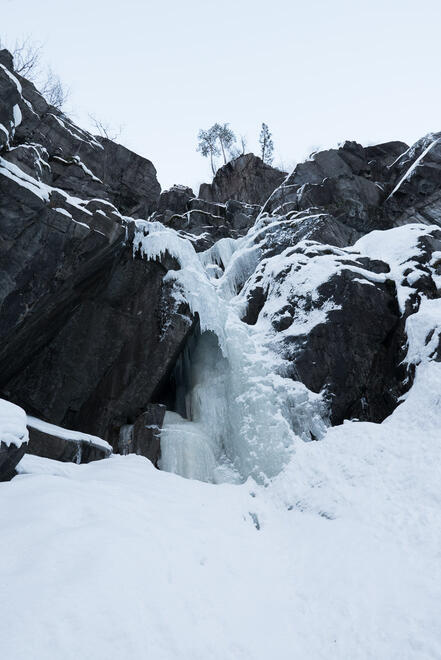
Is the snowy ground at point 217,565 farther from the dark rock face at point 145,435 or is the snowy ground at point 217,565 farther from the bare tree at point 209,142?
the bare tree at point 209,142

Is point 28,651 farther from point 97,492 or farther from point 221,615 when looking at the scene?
point 97,492

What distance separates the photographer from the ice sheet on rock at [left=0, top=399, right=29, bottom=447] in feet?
20.4

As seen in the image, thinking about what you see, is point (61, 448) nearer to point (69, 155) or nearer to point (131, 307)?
point (131, 307)

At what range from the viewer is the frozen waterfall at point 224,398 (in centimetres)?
1278

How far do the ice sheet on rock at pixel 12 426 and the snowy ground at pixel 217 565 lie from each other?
0.57 meters

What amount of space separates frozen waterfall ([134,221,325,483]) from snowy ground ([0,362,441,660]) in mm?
2846

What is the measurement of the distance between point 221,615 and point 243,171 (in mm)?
35856

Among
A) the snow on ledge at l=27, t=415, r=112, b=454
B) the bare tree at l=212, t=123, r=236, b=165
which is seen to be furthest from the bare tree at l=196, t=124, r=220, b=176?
the snow on ledge at l=27, t=415, r=112, b=454

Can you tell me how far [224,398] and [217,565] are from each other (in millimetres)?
8920

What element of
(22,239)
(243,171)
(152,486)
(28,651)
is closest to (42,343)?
(22,239)

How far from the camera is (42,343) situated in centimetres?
1402

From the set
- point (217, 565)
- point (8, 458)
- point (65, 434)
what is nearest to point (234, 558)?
point (217, 565)

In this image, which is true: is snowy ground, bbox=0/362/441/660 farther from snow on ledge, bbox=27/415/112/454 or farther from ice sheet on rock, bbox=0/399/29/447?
snow on ledge, bbox=27/415/112/454

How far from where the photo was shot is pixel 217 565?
5871 millimetres
